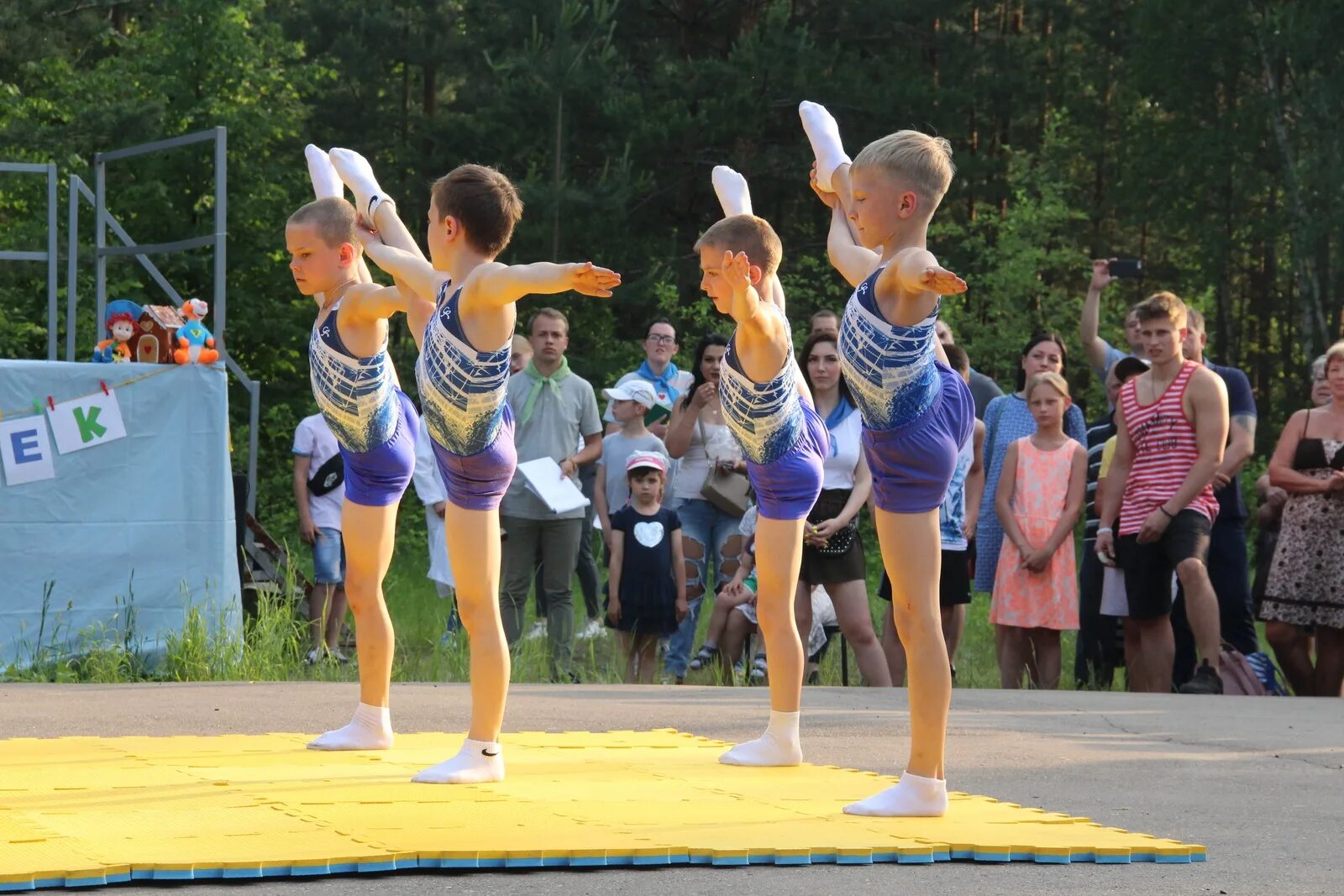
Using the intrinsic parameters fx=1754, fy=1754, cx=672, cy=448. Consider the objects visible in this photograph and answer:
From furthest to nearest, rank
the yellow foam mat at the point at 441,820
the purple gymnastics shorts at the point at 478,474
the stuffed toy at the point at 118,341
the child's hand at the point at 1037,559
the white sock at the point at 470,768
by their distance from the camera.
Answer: the stuffed toy at the point at 118,341 < the child's hand at the point at 1037,559 < the purple gymnastics shorts at the point at 478,474 < the white sock at the point at 470,768 < the yellow foam mat at the point at 441,820

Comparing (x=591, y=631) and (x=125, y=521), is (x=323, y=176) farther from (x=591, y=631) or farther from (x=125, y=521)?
(x=591, y=631)

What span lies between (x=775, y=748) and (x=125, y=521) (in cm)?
446

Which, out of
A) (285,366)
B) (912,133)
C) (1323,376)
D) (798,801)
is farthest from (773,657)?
(285,366)

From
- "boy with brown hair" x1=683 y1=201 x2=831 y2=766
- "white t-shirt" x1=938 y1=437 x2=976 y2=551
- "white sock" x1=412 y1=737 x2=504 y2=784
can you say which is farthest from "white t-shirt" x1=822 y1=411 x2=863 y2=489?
"white sock" x1=412 y1=737 x2=504 y2=784

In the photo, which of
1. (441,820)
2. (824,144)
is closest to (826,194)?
(824,144)

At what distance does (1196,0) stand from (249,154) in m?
15.2

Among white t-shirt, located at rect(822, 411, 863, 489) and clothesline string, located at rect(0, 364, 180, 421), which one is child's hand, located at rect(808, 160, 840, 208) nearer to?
white t-shirt, located at rect(822, 411, 863, 489)

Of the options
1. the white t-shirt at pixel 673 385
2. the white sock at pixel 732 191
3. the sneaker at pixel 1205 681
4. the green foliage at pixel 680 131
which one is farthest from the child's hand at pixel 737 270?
the green foliage at pixel 680 131

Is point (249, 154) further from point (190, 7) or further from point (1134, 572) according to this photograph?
point (1134, 572)

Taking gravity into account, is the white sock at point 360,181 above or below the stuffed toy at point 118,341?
above

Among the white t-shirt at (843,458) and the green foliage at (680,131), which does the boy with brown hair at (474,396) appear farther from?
the green foliage at (680,131)

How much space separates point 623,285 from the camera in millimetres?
24641

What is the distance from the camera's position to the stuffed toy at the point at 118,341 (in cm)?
972

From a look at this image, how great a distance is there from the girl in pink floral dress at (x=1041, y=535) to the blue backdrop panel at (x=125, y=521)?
13.1 ft
